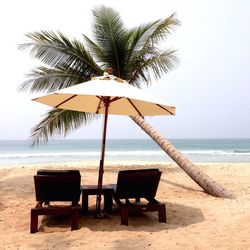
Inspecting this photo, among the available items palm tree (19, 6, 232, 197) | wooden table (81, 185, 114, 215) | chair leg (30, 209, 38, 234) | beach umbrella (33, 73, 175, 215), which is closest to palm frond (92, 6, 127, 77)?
palm tree (19, 6, 232, 197)

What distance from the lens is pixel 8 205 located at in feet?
21.3

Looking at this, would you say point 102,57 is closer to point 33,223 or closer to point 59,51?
point 59,51

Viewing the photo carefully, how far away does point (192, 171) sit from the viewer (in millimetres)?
7879

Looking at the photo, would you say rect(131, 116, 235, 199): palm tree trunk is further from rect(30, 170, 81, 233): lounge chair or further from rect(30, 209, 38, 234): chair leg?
rect(30, 209, 38, 234): chair leg

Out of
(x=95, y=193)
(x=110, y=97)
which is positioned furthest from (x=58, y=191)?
(x=110, y=97)

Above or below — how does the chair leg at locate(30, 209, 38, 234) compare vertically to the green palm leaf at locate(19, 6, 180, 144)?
below

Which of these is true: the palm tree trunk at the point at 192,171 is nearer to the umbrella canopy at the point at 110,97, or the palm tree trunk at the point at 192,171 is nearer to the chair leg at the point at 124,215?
the umbrella canopy at the point at 110,97

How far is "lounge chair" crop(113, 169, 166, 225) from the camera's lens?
490 cm

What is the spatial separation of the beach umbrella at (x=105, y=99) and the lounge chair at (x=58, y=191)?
0.58m

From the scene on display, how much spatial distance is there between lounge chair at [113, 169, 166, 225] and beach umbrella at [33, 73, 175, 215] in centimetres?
49

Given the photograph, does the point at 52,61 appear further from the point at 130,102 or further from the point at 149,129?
the point at 130,102

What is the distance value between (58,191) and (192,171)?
13.2 feet

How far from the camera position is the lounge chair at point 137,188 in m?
4.90

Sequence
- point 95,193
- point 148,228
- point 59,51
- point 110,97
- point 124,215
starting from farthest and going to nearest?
1. point 59,51
2. point 110,97
3. point 95,193
4. point 124,215
5. point 148,228
